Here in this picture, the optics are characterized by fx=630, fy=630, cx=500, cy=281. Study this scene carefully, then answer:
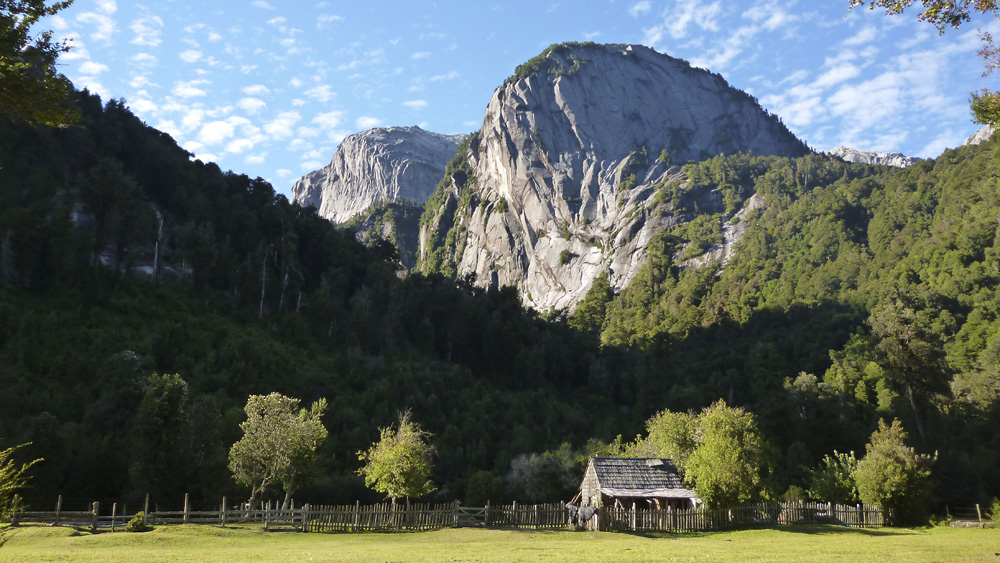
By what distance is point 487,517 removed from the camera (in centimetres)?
3831

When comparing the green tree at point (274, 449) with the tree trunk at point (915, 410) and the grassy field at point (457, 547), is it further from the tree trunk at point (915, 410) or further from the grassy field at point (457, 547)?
the tree trunk at point (915, 410)

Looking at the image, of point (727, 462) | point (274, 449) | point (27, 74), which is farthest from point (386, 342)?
point (27, 74)

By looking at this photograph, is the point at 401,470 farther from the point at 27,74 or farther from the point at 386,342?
the point at 386,342

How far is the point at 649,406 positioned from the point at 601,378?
1120 centimetres

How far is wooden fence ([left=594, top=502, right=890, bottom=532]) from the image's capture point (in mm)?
37562

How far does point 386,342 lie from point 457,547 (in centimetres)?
6909

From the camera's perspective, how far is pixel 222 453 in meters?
50.2

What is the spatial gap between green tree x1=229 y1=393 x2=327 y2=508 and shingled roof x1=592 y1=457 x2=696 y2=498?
2026 centimetres

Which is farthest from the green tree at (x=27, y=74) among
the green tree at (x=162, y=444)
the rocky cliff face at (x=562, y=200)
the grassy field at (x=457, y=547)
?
the rocky cliff face at (x=562, y=200)

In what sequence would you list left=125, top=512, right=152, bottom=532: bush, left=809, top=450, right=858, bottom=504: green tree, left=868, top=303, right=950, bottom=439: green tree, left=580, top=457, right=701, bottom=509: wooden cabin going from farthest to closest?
1. left=868, top=303, right=950, bottom=439: green tree
2. left=809, top=450, right=858, bottom=504: green tree
3. left=580, top=457, right=701, bottom=509: wooden cabin
4. left=125, top=512, right=152, bottom=532: bush

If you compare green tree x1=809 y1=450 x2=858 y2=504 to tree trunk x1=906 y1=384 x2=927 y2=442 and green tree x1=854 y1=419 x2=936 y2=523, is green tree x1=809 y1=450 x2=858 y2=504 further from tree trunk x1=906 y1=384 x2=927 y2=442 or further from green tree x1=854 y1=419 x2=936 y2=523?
tree trunk x1=906 y1=384 x2=927 y2=442

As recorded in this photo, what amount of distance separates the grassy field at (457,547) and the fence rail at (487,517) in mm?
2160

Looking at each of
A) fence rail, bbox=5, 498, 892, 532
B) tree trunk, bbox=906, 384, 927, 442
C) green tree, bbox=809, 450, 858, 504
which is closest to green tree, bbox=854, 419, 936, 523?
fence rail, bbox=5, 498, 892, 532

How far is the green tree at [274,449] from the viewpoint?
4231cm
